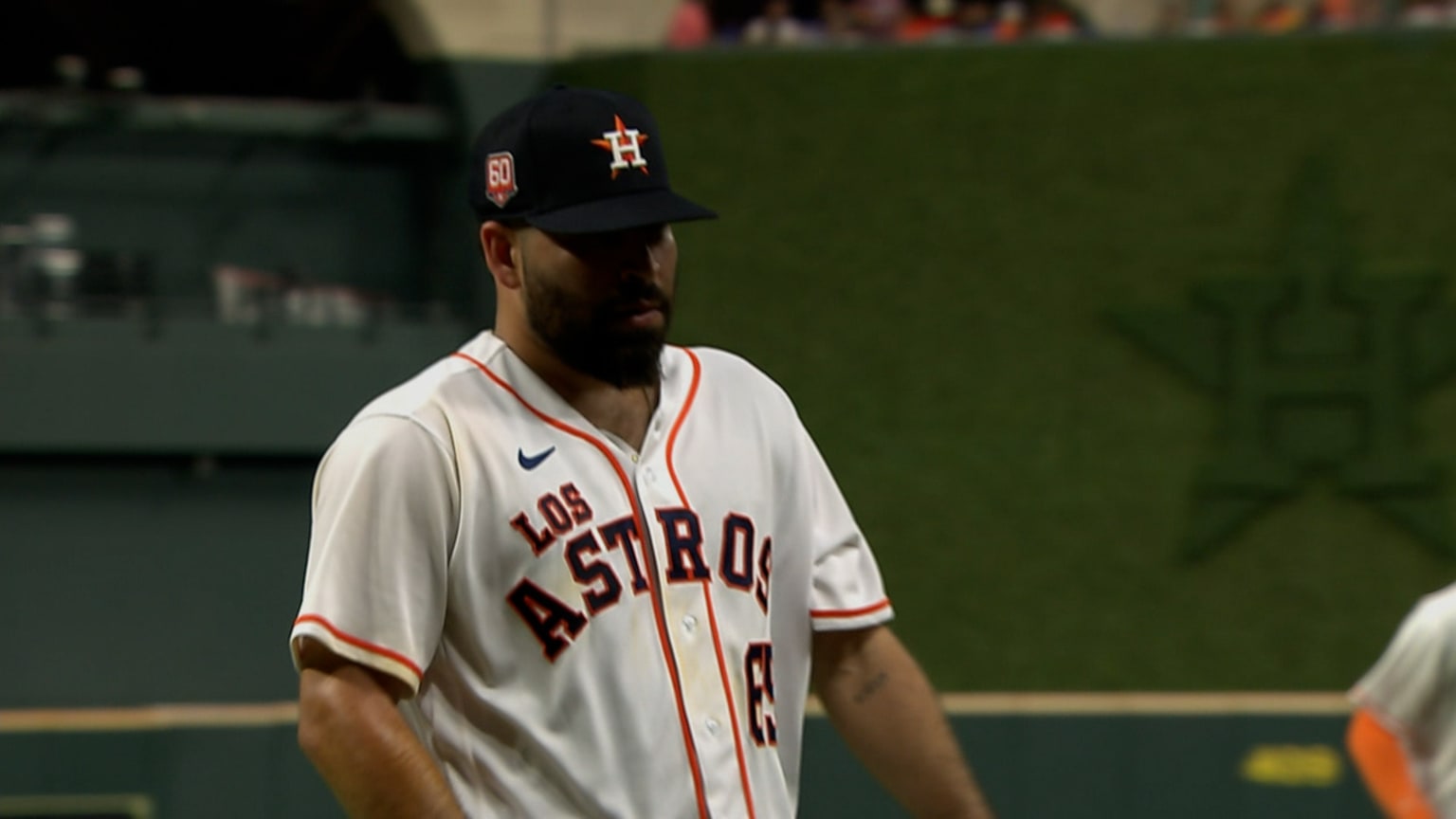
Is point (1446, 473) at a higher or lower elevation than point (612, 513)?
lower

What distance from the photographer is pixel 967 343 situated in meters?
12.3

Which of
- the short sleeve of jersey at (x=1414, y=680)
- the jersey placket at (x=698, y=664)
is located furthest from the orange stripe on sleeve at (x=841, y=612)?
the short sleeve of jersey at (x=1414, y=680)

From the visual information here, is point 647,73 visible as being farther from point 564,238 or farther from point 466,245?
point 564,238

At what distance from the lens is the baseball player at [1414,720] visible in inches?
153

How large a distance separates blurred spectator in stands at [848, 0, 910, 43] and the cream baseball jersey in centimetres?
1018

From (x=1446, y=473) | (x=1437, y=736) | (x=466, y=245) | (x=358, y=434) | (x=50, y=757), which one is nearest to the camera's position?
(x=358, y=434)

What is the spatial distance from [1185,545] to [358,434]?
33.7 ft

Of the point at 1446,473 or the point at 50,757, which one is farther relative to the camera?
the point at 1446,473

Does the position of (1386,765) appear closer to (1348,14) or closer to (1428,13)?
(1428,13)

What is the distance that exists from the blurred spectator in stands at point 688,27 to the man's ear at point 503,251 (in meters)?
10.2

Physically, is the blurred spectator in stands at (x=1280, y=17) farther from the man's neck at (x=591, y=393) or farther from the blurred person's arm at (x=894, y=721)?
the man's neck at (x=591, y=393)

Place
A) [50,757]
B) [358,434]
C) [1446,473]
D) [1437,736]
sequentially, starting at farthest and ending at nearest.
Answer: [1446,473]
[50,757]
[1437,736]
[358,434]

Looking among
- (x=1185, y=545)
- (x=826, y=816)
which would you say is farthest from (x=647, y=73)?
(x=826, y=816)

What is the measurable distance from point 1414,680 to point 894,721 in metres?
1.69
